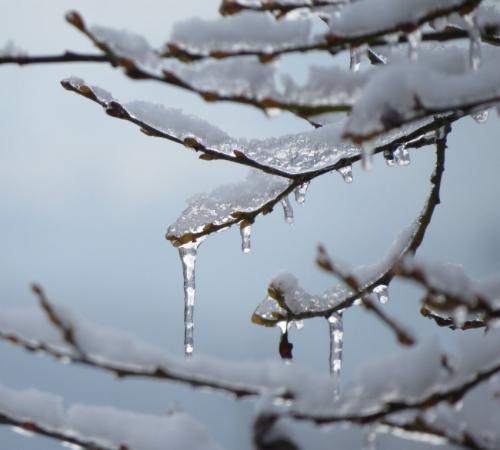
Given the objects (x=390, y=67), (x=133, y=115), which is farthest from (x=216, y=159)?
(x=390, y=67)

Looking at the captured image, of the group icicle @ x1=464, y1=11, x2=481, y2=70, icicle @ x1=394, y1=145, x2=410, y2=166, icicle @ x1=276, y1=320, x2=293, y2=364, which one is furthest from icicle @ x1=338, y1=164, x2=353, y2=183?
icicle @ x1=464, y1=11, x2=481, y2=70

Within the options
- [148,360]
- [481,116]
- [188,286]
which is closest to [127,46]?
[148,360]

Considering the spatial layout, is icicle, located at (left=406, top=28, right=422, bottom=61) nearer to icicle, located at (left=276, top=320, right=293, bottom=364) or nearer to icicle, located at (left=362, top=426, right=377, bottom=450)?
icicle, located at (left=362, top=426, right=377, bottom=450)

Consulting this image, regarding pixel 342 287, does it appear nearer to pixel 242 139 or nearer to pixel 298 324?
pixel 298 324

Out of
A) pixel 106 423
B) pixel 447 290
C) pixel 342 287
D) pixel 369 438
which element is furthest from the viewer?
pixel 342 287

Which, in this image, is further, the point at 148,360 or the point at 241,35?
the point at 241,35

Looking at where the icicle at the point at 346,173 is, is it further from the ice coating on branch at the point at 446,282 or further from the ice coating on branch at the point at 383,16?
the ice coating on branch at the point at 446,282

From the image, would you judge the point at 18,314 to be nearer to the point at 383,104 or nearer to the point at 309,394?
the point at 309,394
